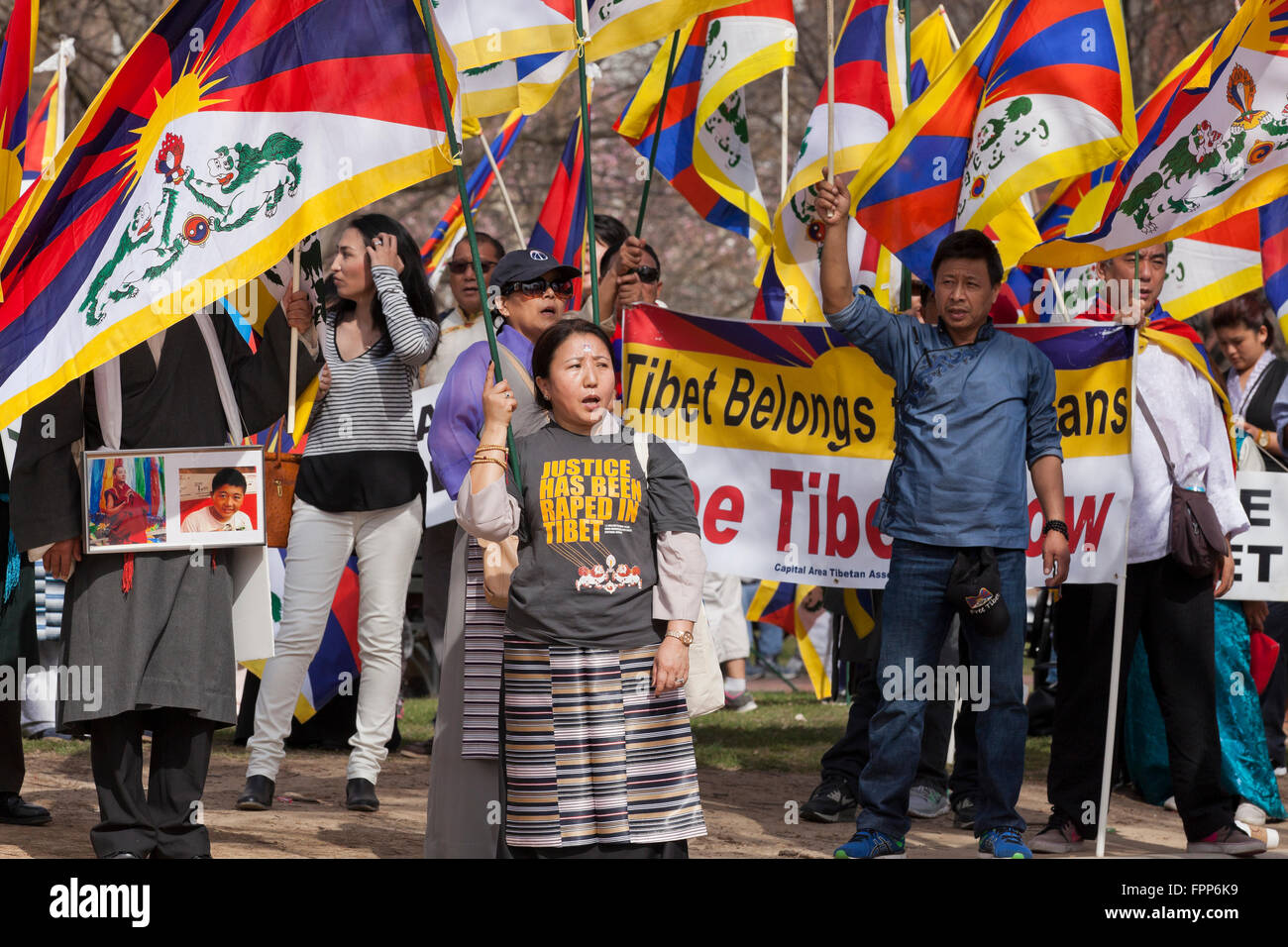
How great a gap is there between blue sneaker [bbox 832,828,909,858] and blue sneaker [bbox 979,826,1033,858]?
29 centimetres

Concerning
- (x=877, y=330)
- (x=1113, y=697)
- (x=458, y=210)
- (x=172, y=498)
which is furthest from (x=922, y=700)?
(x=458, y=210)

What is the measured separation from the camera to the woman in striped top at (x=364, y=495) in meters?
6.91

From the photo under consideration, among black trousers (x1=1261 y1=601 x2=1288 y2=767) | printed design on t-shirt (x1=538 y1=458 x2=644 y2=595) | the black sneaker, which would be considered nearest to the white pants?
the black sneaker

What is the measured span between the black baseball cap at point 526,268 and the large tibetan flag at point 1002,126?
Answer: 1.52 m

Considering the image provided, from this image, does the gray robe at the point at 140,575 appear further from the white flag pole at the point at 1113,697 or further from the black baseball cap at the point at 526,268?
the white flag pole at the point at 1113,697

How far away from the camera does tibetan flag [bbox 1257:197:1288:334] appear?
6.46 metres

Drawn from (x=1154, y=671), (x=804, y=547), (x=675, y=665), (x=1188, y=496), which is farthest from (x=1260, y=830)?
(x=675, y=665)

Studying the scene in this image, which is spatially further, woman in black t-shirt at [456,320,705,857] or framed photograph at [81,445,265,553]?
framed photograph at [81,445,265,553]

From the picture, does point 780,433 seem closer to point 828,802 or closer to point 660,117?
point 660,117

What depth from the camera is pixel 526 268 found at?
5488 millimetres

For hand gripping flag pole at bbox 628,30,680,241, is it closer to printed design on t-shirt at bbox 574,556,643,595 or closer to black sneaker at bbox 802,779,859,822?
printed design on t-shirt at bbox 574,556,643,595

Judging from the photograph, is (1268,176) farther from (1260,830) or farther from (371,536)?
(371,536)

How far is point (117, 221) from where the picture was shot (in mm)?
5168
